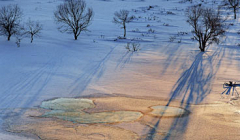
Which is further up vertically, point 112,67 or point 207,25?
point 207,25

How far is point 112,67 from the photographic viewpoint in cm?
1633

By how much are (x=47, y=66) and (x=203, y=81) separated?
30.4ft

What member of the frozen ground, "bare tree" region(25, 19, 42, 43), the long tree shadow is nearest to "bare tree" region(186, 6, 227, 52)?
the frozen ground

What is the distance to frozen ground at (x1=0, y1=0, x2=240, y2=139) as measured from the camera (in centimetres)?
1223

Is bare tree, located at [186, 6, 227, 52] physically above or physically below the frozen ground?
above

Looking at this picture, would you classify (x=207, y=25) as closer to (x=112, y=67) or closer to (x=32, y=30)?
(x=112, y=67)

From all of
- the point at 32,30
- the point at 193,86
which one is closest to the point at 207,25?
the point at 193,86

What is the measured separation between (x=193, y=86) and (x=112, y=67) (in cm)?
526

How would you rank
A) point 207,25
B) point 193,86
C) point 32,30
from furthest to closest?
point 32,30 < point 207,25 < point 193,86

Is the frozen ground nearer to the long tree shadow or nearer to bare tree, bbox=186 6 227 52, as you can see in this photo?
the long tree shadow

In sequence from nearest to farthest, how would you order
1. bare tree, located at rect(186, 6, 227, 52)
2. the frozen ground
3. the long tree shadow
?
the long tree shadow, the frozen ground, bare tree, located at rect(186, 6, 227, 52)

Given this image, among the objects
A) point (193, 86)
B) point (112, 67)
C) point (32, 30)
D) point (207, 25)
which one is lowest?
point (193, 86)

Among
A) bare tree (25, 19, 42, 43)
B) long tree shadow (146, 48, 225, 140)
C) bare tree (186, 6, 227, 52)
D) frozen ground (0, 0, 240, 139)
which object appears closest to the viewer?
long tree shadow (146, 48, 225, 140)

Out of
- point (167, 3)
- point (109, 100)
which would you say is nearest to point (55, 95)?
point (109, 100)
